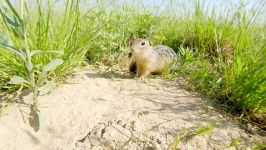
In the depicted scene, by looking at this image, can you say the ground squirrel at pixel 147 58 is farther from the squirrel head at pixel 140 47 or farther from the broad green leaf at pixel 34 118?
Result: the broad green leaf at pixel 34 118

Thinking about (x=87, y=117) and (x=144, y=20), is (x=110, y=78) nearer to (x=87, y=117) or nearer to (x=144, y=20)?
(x=87, y=117)

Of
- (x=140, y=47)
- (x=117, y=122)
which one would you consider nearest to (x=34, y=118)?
(x=117, y=122)

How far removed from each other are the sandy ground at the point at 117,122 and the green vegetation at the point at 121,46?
0.20m

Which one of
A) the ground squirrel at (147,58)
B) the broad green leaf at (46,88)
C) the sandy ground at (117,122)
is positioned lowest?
the sandy ground at (117,122)

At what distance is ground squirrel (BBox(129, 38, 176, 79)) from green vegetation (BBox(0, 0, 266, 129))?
17cm

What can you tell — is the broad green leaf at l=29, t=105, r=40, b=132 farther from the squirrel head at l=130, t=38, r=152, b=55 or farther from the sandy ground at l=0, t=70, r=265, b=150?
the squirrel head at l=130, t=38, r=152, b=55

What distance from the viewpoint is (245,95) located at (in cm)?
197

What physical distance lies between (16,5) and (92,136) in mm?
1634

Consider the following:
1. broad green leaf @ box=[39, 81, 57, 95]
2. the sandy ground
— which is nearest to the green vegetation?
broad green leaf @ box=[39, 81, 57, 95]

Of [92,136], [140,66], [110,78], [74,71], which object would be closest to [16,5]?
[74,71]

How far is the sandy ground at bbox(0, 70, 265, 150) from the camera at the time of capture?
65.8 inches

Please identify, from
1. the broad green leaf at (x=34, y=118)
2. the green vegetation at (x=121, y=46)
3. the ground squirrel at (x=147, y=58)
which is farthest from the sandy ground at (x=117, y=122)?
the ground squirrel at (x=147, y=58)

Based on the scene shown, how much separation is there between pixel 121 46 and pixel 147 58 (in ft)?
1.54

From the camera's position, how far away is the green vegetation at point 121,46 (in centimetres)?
194
